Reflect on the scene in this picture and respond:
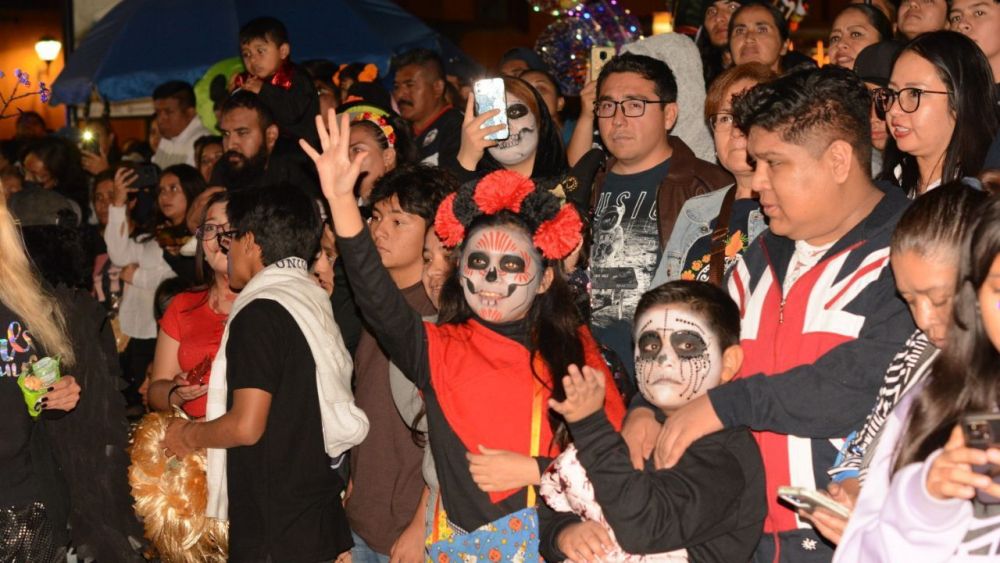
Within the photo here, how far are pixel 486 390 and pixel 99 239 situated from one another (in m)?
6.73

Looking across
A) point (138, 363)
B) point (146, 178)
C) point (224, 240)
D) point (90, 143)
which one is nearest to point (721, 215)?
point (224, 240)

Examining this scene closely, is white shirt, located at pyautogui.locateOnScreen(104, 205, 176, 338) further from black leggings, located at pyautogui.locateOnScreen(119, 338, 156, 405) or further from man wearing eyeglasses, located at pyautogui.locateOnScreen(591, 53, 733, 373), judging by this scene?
→ man wearing eyeglasses, located at pyautogui.locateOnScreen(591, 53, 733, 373)

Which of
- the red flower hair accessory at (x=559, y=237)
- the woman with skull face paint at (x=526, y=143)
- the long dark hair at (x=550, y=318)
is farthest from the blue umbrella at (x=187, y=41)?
the red flower hair accessory at (x=559, y=237)

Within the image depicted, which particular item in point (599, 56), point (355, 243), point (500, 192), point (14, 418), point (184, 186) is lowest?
point (14, 418)

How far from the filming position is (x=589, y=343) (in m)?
4.41

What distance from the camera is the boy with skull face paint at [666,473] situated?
3.48 m

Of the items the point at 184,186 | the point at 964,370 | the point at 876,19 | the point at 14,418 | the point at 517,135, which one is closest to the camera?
the point at 964,370

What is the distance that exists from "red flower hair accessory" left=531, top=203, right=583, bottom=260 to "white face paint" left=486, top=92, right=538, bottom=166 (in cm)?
178

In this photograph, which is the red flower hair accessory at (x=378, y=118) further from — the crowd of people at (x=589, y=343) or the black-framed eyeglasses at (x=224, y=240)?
the black-framed eyeglasses at (x=224, y=240)

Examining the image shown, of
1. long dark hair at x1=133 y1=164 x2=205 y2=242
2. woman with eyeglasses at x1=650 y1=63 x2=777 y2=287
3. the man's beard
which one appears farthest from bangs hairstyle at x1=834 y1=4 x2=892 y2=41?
long dark hair at x1=133 y1=164 x2=205 y2=242

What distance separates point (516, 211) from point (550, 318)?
0.39 meters

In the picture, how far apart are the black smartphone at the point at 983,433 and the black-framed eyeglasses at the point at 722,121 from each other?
8.96 ft

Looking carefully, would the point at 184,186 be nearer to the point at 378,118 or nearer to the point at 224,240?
the point at 378,118

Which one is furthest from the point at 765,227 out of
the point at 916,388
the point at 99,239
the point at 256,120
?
the point at 99,239
